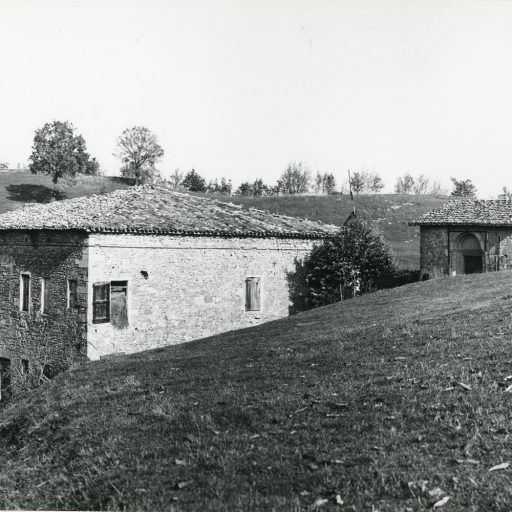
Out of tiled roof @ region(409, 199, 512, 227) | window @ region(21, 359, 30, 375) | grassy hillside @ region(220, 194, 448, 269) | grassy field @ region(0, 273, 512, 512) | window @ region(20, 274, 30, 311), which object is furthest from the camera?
grassy hillside @ region(220, 194, 448, 269)

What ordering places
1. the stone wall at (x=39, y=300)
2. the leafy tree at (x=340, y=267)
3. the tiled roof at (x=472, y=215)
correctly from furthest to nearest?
the tiled roof at (x=472, y=215), the leafy tree at (x=340, y=267), the stone wall at (x=39, y=300)

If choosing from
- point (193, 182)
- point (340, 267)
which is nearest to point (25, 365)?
point (340, 267)

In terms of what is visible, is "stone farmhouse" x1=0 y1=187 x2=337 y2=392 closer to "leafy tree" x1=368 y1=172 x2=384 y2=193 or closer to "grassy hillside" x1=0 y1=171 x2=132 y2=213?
"grassy hillside" x1=0 y1=171 x2=132 y2=213

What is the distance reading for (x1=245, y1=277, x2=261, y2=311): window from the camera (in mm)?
22297

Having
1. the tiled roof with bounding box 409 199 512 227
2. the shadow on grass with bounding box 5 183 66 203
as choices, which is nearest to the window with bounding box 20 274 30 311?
the tiled roof with bounding box 409 199 512 227

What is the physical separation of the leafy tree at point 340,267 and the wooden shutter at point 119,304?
7.50 metres

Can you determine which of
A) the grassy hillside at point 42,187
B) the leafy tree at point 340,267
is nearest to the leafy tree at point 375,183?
the grassy hillside at point 42,187

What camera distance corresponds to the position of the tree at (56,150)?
5897 cm

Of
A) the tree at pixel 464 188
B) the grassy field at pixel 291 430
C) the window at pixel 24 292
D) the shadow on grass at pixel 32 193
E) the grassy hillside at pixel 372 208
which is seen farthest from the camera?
the tree at pixel 464 188

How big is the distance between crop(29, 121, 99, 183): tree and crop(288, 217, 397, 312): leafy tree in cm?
4269

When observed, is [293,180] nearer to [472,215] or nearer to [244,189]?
[244,189]

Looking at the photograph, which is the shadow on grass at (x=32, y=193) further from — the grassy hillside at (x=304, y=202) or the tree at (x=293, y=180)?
the tree at (x=293, y=180)

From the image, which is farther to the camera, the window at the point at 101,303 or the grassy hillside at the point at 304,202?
the grassy hillside at the point at 304,202

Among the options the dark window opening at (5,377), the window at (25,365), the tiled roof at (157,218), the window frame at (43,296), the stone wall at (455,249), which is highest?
the tiled roof at (157,218)
